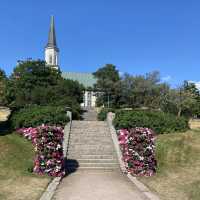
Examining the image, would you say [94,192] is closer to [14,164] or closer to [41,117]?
[14,164]

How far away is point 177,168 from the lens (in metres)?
15.6

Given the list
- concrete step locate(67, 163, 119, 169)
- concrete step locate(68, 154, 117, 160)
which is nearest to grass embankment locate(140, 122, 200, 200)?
concrete step locate(67, 163, 119, 169)

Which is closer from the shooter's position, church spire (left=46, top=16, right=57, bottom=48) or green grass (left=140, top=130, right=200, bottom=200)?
green grass (left=140, top=130, right=200, bottom=200)

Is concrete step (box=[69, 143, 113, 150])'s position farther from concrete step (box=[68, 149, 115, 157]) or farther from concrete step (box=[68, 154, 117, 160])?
concrete step (box=[68, 154, 117, 160])

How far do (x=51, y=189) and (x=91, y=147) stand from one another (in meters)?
7.27

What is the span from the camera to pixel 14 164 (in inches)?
581

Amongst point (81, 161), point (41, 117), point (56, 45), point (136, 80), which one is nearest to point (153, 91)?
point (136, 80)

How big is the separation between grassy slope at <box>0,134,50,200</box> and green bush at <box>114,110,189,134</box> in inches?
237

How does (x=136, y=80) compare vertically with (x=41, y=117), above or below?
above

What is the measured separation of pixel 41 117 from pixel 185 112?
3920 cm

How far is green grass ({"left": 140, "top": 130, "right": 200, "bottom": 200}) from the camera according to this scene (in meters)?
11.7

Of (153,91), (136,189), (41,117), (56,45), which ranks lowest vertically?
(136,189)

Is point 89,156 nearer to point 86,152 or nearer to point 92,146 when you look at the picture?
point 86,152

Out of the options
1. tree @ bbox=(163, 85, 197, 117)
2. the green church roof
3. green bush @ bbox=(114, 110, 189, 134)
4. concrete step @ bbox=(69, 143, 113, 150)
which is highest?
the green church roof
